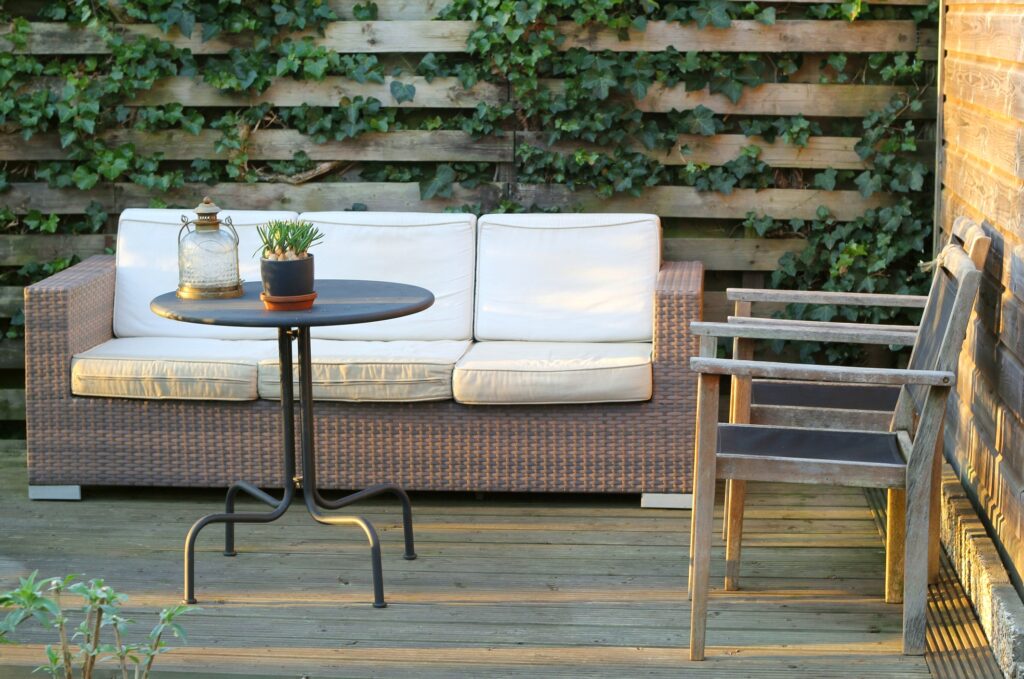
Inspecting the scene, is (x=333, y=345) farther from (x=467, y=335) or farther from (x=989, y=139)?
(x=989, y=139)

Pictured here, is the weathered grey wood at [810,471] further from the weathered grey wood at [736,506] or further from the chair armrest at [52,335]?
the chair armrest at [52,335]

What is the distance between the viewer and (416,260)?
4348 mm

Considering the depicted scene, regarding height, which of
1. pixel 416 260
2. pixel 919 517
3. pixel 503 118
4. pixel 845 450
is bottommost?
pixel 919 517

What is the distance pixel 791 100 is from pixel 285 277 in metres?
2.20

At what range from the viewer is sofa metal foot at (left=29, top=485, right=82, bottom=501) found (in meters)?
4.06

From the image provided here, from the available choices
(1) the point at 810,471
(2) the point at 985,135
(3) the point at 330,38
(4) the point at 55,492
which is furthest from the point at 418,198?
(1) the point at 810,471

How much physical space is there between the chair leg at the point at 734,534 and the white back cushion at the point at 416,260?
1.36 meters

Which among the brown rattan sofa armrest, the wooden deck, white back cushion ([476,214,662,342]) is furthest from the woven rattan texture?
white back cushion ([476,214,662,342])

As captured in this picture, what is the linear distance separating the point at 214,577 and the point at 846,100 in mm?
2654

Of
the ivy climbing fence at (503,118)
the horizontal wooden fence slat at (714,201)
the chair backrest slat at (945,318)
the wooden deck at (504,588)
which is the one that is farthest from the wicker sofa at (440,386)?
the chair backrest slat at (945,318)

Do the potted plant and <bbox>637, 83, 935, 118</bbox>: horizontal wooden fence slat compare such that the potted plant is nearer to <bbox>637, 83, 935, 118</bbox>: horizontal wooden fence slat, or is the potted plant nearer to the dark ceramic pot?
the dark ceramic pot

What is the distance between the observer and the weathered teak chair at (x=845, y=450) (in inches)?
108

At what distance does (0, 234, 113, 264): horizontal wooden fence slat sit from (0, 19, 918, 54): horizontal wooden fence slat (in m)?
0.67

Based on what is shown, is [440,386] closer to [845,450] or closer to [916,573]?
[845,450]
